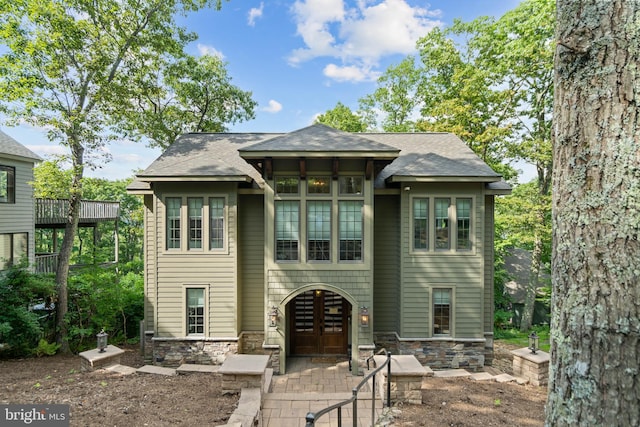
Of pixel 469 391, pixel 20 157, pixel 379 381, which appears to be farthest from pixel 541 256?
pixel 20 157

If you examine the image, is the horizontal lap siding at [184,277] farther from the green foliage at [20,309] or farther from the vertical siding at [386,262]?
the vertical siding at [386,262]

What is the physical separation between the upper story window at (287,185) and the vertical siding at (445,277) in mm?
3024

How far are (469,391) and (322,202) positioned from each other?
17.6ft

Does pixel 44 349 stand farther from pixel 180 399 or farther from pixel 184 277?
pixel 180 399

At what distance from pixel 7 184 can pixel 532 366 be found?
18.4 m

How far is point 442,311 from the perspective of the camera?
28.8 feet

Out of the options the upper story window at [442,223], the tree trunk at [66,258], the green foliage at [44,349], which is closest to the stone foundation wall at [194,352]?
the green foliage at [44,349]

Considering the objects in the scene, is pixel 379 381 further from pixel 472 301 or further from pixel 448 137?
pixel 448 137

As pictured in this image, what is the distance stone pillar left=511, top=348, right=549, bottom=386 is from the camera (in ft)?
22.1

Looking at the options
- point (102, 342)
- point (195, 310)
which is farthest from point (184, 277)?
point (102, 342)

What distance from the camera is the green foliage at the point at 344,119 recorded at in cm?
2369

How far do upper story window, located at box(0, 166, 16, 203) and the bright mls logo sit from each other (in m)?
10.8

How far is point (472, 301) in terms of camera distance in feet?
28.5

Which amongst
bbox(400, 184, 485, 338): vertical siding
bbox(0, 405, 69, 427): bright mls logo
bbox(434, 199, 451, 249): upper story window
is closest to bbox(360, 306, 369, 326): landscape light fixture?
bbox(400, 184, 485, 338): vertical siding
